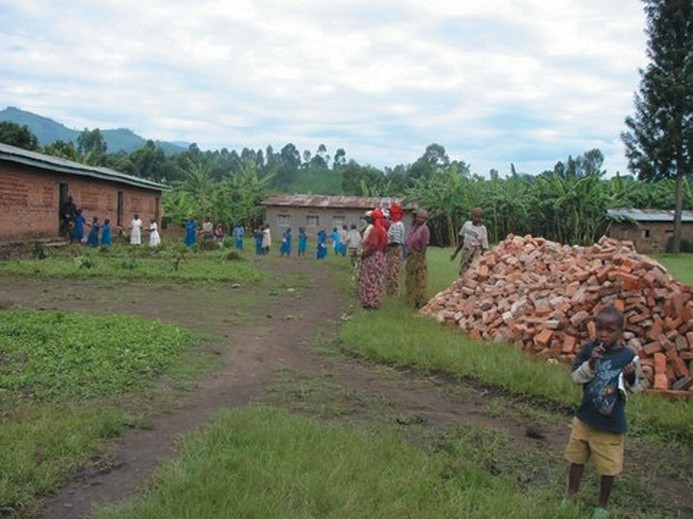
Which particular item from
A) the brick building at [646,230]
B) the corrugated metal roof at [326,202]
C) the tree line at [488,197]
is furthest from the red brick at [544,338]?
the corrugated metal roof at [326,202]

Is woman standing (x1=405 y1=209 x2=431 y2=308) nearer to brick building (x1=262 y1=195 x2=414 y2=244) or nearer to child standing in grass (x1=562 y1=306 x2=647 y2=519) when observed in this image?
child standing in grass (x1=562 y1=306 x2=647 y2=519)

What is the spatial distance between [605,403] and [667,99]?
35.5m

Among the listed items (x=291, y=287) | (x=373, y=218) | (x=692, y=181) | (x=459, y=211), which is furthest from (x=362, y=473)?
(x=692, y=181)

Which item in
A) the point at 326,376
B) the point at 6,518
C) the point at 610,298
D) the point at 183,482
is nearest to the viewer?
the point at 6,518

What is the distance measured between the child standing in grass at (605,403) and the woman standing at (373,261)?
751cm

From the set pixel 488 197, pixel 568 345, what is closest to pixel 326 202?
Result: pixel 488 197

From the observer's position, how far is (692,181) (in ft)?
154

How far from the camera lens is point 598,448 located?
413 centimetres

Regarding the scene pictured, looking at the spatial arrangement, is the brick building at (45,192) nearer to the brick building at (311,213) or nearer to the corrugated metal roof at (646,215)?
the brick building at (311,213)

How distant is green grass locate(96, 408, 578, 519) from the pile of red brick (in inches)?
137

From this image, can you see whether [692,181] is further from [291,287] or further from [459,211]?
[291,287]

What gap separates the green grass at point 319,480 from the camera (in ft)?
11.9

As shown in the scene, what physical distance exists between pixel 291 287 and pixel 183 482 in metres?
11.8

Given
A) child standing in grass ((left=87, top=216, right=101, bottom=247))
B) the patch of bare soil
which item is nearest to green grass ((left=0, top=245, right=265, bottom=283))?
the patch of bare soil
